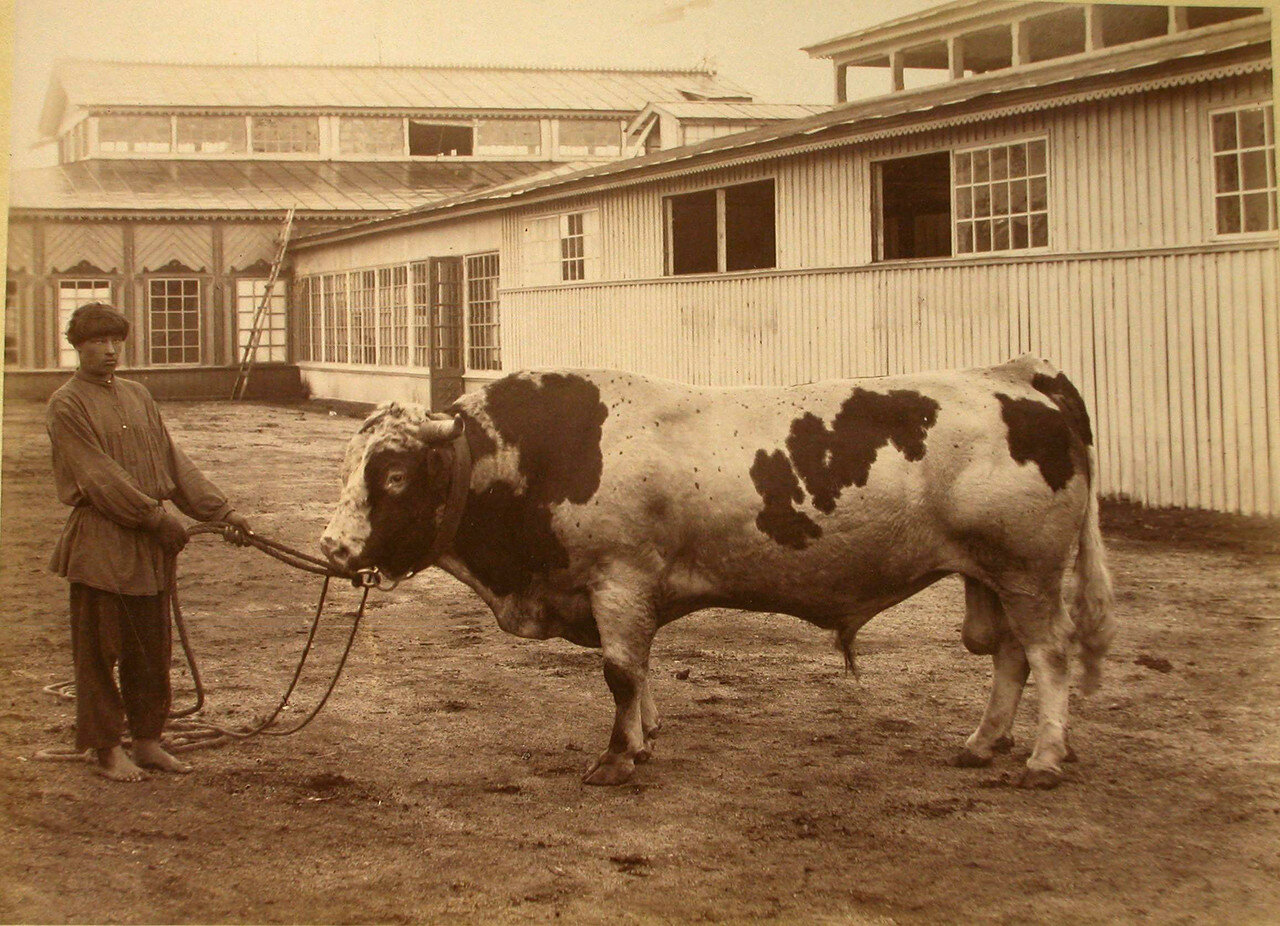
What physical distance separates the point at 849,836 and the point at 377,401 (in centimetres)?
1832

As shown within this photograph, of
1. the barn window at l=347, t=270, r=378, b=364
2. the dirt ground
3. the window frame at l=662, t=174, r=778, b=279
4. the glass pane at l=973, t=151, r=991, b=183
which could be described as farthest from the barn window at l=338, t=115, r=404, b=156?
the dirt ground

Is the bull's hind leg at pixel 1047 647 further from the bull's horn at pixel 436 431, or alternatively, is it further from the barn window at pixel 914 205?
the barn window at pixel 914 205

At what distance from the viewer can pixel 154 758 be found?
4551 millimetres

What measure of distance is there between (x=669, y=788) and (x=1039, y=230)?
22.7 ft

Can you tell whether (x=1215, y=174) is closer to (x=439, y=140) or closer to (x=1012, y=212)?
(x=1012, y=212)

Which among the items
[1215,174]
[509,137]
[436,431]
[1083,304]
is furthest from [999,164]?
[509,137]

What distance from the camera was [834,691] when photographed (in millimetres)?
5668

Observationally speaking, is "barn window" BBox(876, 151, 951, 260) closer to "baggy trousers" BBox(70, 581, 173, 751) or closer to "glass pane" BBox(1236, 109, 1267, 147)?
"glass pane" BBox(1236, 109, 1267, 147)

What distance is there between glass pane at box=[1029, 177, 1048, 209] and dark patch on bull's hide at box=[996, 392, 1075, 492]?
5.84 meters

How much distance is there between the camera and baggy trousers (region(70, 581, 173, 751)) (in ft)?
14.4

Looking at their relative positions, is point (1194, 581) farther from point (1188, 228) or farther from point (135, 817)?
point (135, 817)

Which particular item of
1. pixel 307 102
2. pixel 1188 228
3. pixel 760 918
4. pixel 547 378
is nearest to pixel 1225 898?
pixel 760 918

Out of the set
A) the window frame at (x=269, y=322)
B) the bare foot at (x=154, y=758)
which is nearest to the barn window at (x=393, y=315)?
the window frame at (x=269, y=322)

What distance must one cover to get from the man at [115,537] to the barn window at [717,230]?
30.5ft
